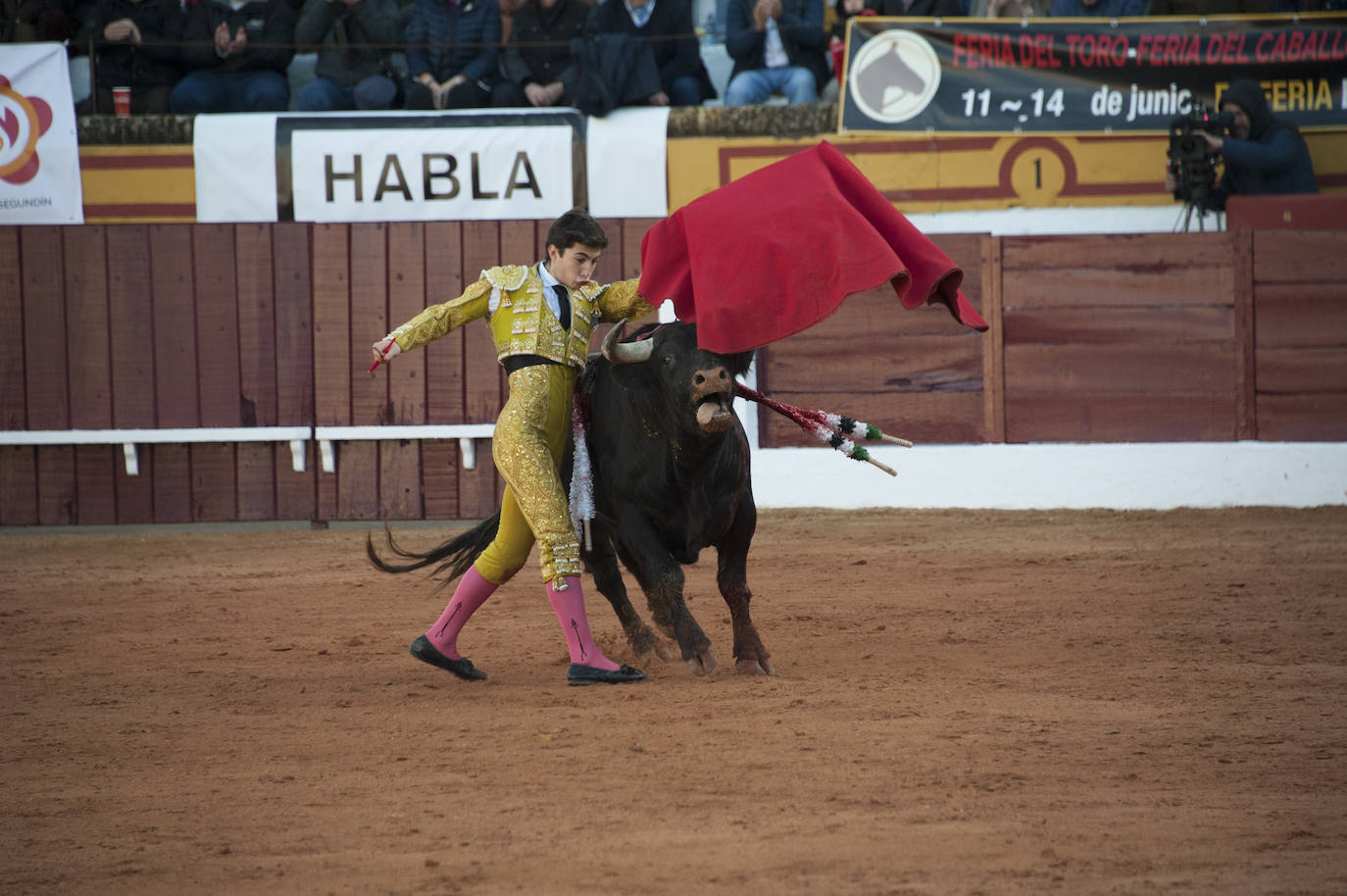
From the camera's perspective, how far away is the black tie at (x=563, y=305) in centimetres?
442

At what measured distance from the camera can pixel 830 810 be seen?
117 inches

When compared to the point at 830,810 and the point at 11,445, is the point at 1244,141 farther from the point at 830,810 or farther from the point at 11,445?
the point at 11,445

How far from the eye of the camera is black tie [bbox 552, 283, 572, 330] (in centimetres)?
442

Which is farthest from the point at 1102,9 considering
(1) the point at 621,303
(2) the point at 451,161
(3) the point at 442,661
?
(3) the point at 442,661

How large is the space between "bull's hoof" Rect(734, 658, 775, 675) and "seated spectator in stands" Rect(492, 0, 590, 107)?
6.37 meters

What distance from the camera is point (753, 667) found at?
4461 millimetres

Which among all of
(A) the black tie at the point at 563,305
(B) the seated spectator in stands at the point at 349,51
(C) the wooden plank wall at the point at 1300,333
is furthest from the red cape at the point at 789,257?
(B) the seated spectator in stands at the point at 349,51

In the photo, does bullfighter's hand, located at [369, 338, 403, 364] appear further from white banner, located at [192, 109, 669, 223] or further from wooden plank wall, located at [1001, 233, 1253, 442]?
wooden plank wall, located at [1001, 233, 1253, 442]

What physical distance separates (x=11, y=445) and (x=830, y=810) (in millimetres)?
7881

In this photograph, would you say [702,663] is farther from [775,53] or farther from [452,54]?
[452,54]

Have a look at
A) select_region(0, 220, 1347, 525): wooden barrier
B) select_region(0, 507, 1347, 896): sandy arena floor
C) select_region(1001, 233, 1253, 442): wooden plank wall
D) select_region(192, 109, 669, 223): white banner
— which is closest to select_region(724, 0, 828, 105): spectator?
select_region(192, 109, 669, 223): white banner

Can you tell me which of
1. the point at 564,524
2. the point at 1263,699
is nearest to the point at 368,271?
the point at 564,524

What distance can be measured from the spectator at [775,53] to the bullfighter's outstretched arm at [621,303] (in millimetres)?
5752

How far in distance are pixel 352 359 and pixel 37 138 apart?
8.70ft
